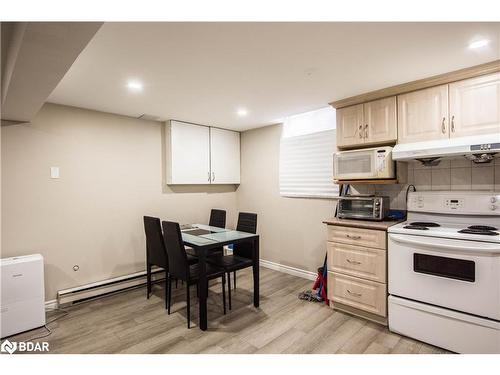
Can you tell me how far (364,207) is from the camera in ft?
9.31


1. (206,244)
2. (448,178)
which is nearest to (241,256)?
(206,244)

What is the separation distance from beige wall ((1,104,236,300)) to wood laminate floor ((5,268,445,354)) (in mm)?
559

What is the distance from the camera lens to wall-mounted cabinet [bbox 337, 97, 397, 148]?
106 inches

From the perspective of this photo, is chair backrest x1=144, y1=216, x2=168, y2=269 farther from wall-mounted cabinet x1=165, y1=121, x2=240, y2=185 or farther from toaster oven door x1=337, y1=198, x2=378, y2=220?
toaster oven door x1=337, y1=198, x2=378, y2=220

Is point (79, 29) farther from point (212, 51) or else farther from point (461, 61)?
point (461, 61)

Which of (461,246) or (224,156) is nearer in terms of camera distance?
(461,246)

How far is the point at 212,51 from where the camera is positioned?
192cm

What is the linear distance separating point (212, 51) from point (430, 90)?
1.98 m

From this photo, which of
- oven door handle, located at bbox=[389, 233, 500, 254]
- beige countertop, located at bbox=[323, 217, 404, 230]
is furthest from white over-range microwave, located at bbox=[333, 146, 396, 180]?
oven door handle, located at bbox=[389, 233, 500, 254]

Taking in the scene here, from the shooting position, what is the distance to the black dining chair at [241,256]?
2.89 meters

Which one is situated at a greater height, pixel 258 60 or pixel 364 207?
pixel 258 60

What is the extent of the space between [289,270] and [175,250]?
2.06 m

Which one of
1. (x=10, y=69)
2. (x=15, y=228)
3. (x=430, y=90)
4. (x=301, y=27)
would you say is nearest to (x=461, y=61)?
(x=430, y=90)

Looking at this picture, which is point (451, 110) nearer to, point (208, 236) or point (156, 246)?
point (208, 236)
